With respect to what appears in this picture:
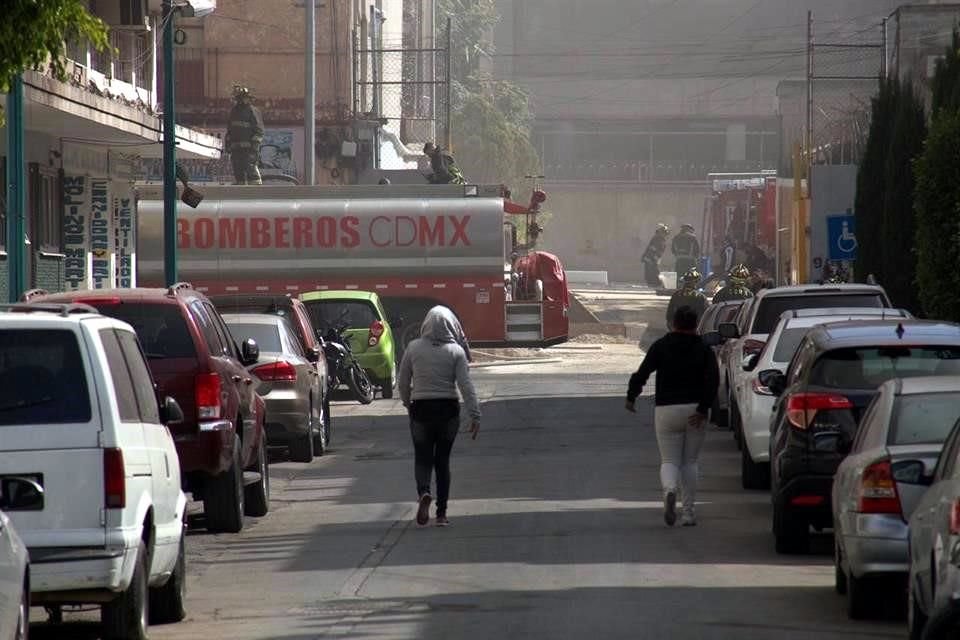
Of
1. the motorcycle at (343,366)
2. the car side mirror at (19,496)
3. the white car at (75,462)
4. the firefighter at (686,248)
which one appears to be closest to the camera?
the car side mirror at (19,496)

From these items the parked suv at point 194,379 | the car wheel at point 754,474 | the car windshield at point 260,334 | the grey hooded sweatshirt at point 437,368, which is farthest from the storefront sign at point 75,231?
the parked suv at point 194,379

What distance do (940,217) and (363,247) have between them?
20.1 metres

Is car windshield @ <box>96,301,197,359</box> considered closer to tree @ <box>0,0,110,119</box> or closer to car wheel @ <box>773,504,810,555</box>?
tree @ <box>0,0,110,119</box>

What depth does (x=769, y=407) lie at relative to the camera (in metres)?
17.7

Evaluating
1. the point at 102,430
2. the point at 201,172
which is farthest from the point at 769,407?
the point at 201,172

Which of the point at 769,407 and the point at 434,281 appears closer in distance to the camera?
the point at 769,407

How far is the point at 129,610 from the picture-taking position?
9.75 metres

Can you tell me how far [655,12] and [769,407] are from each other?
80.2 metres

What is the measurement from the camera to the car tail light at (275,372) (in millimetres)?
20688

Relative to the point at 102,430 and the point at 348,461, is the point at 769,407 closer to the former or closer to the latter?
the point at 348,461

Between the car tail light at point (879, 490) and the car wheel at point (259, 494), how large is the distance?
7.24 m

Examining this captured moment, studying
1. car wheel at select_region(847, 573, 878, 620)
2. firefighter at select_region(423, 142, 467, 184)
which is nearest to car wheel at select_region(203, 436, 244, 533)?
car wheel at select_region(847, 573, 878, 620)

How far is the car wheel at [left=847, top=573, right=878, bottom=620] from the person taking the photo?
10.8 m

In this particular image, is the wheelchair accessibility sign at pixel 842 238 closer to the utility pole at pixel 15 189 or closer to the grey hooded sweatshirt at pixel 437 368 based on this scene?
the utility pole at pixel 15 189
